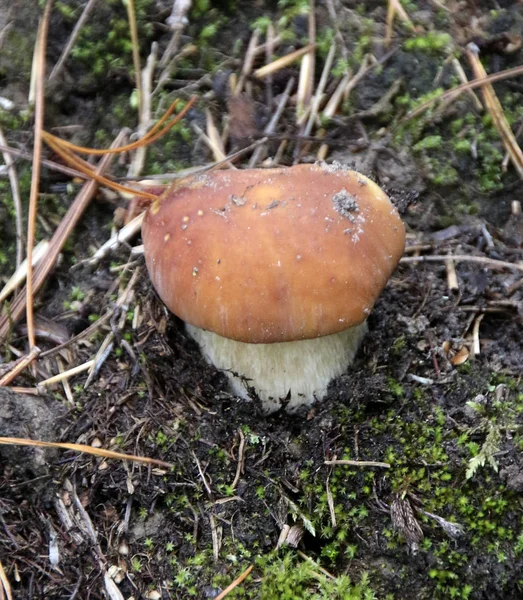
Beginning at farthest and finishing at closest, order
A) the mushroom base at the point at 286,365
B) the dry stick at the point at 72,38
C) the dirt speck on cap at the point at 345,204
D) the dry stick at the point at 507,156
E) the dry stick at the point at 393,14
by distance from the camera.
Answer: the dry stick at the point at 393,14
the dry stick at the point at 507,156
the dry stick at the point at 72,38
the mushroom base at the point at 286,365
the dirt speck on cap at the point at 345,204

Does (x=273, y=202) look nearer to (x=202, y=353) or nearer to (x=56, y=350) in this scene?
(x=202, y=353)

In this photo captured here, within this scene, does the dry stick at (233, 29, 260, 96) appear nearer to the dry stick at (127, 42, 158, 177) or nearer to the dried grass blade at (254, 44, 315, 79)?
the dried grass blade at (254, 44, 315, 79)

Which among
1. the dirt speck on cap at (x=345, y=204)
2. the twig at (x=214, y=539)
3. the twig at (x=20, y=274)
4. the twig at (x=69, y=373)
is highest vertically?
the dirt speck on cap at (x=345, y=204)

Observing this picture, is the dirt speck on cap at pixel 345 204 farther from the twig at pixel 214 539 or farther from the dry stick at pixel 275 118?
Answer: the twig at pixel 214 539

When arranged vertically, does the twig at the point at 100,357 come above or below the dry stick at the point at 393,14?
below

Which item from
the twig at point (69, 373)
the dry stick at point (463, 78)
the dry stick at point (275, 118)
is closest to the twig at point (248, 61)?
the dry stick at point (275, 118)

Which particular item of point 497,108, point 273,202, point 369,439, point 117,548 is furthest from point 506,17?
point 117,548

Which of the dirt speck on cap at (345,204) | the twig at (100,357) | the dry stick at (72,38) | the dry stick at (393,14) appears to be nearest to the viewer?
the dirt speck on cap at (345,204)
